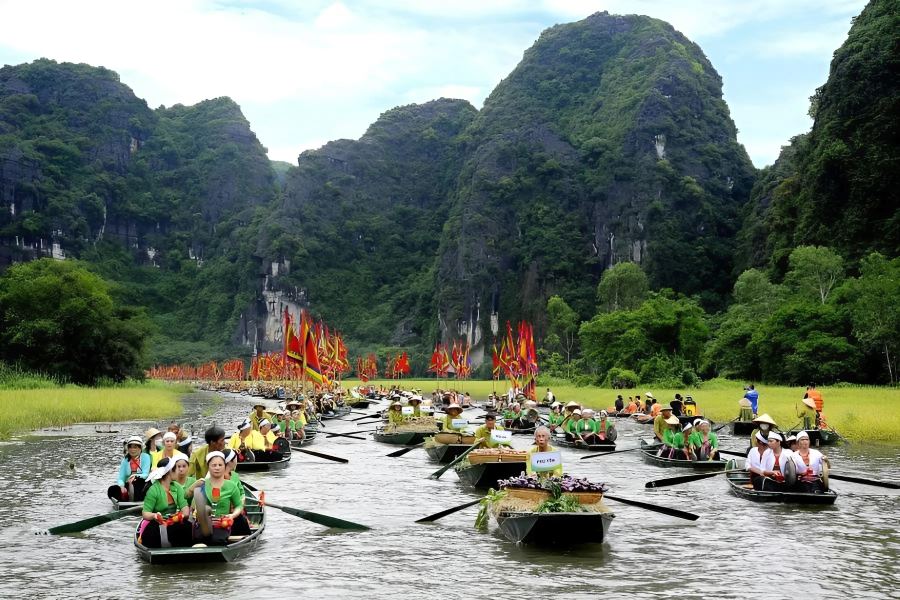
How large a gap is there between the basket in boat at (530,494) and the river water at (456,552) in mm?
692

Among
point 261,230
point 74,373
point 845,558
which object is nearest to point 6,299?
point 74,373

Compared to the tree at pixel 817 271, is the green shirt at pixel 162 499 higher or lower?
lower

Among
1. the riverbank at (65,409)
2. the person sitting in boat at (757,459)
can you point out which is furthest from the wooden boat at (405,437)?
the person sitting in boat at (757,459)

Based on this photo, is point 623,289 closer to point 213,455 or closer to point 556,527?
point 556,527

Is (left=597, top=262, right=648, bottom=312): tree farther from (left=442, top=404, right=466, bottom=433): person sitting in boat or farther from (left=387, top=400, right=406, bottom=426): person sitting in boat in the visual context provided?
(left=442, top=404, right=466, bottom=433): person sitting in boat

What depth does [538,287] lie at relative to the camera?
12438 centimetres

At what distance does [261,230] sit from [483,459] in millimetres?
142688

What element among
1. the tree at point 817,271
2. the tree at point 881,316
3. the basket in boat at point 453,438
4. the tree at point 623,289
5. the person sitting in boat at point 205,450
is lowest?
the basket in boat at point 453,438

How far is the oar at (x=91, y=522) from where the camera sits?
11828 mm

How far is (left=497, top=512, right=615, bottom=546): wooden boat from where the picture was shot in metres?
11.3

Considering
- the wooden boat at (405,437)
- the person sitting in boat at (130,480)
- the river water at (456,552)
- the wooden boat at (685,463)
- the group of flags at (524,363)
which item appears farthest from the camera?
the group of flags at (524,363)

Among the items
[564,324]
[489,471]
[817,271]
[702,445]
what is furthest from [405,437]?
[564,324]

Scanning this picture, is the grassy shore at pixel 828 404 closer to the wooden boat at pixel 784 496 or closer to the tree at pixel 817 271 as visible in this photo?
the tree at pixel 817 271

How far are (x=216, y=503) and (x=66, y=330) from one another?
44.6 meters
